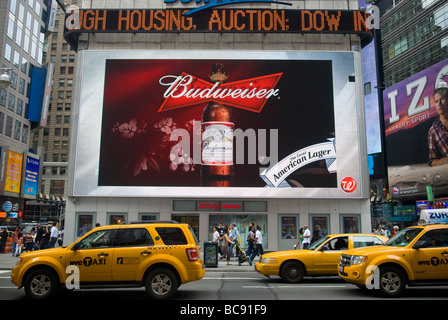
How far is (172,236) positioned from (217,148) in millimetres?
15394

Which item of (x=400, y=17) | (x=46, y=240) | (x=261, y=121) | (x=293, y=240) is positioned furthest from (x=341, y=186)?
(x=400, y=17)

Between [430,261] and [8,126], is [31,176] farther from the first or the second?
[430,261]

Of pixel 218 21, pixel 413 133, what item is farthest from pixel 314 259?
pixel 413 133

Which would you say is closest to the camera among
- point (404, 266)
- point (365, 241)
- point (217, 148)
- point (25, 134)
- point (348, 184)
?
point (404, 266)

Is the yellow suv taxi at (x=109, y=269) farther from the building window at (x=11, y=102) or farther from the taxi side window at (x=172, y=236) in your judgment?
the building window at (x=11, y=102)

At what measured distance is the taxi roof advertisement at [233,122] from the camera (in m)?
24.5

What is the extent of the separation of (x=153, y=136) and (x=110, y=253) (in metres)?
16.2

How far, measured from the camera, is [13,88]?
54625 millimetres

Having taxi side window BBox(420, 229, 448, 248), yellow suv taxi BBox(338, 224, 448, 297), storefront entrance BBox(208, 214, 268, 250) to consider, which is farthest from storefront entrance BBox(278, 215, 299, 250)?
taxi side window BBox(420, 229, 448, 248)

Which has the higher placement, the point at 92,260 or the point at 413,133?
the point at 413,133

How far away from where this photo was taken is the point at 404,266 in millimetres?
9453

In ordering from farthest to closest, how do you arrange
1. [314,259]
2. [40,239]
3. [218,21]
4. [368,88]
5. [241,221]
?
[368,88] → [218,21] → [241,221] → [40,239] → [314,259]

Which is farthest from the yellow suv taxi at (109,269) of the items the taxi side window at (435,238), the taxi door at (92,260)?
the taxi side window at (435,238)

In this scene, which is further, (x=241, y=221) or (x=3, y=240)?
(x=3, y=240)
